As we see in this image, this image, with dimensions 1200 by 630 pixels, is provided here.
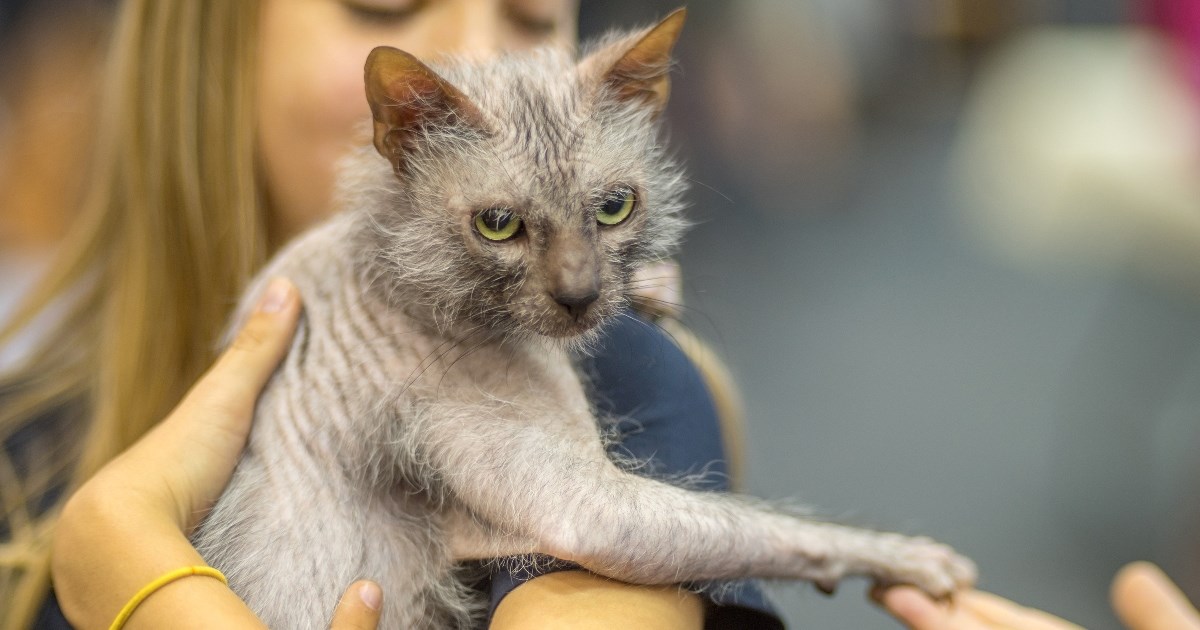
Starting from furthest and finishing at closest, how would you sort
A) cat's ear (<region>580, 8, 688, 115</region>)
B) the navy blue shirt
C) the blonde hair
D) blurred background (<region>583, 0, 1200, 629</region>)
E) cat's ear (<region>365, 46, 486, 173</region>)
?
blurred background (<region>583, 0, 1200, 629</region>) → the blonde hair → the navy blue shirt → cat's ear (<region>580, 8, 688, 115</region>) → cat's ear (<region>365, 46, 486, 173</region>)

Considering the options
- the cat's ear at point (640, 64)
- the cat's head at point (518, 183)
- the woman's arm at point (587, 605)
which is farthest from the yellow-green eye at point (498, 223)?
the woman's arm at point (587, 605)

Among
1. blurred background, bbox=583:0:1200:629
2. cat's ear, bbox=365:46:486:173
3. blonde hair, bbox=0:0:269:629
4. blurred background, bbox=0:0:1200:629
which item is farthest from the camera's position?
blurred background, bbox=583:0:1200:629

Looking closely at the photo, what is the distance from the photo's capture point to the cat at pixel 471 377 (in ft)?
3.51

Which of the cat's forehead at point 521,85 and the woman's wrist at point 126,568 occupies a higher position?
the cat's forehead at point 521,85

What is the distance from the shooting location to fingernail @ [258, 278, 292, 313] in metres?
1.20

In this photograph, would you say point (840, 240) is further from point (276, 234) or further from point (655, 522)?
point (655, 522)

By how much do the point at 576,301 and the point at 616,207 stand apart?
0.48ft

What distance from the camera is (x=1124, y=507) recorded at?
350 centimetres

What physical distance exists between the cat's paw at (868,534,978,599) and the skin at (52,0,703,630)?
0.28m

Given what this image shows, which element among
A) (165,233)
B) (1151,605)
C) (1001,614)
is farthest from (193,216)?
(1151,605)

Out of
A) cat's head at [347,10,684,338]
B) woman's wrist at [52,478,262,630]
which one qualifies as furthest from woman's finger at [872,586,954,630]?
woman's wrist at [52,478,262,630]

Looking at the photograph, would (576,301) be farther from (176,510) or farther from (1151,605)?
(1151,605)

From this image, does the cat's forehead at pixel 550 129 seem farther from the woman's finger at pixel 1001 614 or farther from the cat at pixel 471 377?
the woman's finger at pixel 1001 614

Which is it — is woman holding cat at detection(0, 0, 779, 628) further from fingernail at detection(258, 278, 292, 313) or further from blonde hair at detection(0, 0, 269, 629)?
fingernail at detection(258, 278, 292, 313)
